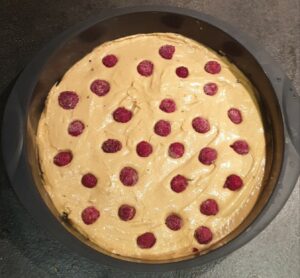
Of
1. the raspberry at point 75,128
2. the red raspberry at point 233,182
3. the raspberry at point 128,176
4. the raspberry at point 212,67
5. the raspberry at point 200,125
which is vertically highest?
the raspberry at point 212,67

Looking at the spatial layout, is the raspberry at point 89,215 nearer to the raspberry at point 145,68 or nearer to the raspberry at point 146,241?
the raspberry at point 146,241

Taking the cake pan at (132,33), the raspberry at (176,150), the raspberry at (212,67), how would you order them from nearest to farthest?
the cake pan at (132,33) → the raspberry at (176,150) → the raspberry at (212,67)

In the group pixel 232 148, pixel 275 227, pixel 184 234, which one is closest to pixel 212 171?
pixel 232 148

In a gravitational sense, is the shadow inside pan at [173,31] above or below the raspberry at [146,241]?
above

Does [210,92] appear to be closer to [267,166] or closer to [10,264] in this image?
[267,166]

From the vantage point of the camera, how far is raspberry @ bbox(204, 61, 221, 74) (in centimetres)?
148

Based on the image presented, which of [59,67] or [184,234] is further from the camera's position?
[59,67]

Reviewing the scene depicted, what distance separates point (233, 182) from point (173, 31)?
1.74 feet

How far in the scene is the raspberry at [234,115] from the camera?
1.44 m

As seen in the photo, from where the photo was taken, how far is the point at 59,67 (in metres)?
1.46

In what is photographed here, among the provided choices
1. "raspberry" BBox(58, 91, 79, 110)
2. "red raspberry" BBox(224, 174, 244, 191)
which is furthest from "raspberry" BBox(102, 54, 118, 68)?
"red raspberry" BBox(224, 174, 244, 191)

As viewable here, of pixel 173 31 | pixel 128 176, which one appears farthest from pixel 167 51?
pixel 128 176

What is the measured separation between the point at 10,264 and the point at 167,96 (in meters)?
0.71

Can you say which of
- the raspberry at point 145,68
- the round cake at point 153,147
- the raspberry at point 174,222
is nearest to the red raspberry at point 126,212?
the round cake at point 153,147
